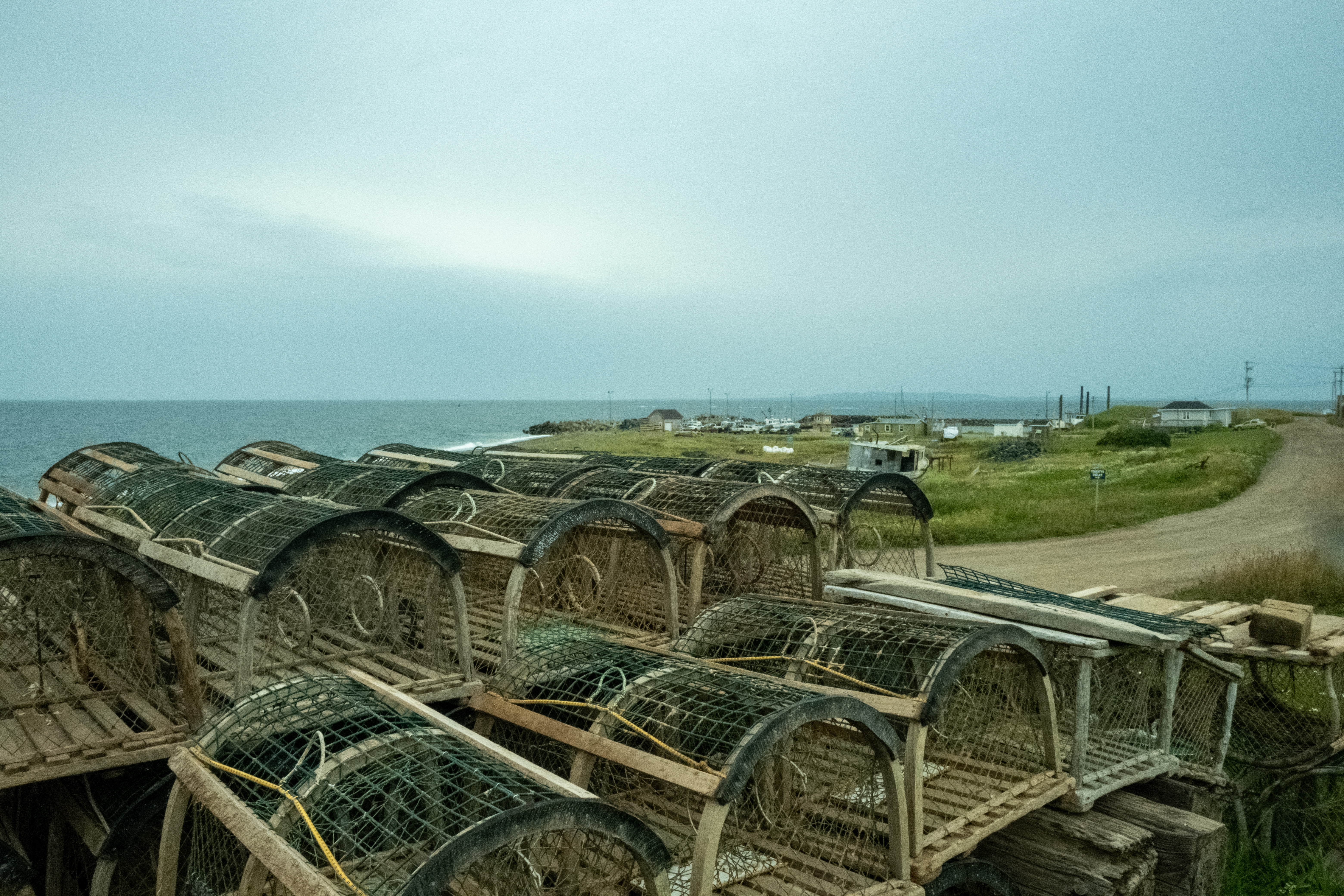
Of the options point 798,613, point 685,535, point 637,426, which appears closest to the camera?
point 798,613

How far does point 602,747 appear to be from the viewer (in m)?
4.03

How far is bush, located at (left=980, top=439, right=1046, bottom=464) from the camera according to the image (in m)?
43.7

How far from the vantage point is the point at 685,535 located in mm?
7121

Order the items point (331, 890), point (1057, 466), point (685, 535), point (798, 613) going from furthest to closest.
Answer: point (1057, 466)
point (685, 535)
point (798, 613)
point (331, 890)

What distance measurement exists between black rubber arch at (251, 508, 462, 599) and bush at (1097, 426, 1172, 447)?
43184mm

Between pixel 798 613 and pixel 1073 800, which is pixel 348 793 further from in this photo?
pixel 1073 800

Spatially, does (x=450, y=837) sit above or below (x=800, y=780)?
above

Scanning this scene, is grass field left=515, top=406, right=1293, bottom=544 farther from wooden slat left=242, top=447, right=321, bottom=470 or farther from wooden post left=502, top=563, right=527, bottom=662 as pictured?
wooden post left=502, top=563, right=527, bottom=662

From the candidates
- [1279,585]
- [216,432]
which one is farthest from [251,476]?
[216,432]

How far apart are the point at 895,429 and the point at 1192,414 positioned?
90.4ft

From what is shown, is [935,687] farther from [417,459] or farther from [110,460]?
[110,460]

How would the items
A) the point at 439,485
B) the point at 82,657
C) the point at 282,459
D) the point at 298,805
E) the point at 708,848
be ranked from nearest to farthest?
the point at 298,805 → the point at 708,848 → the point at 82,657 → the point at 439,485 → the point at 282,459

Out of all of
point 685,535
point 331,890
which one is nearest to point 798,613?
point 685,535

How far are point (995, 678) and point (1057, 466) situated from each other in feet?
105
